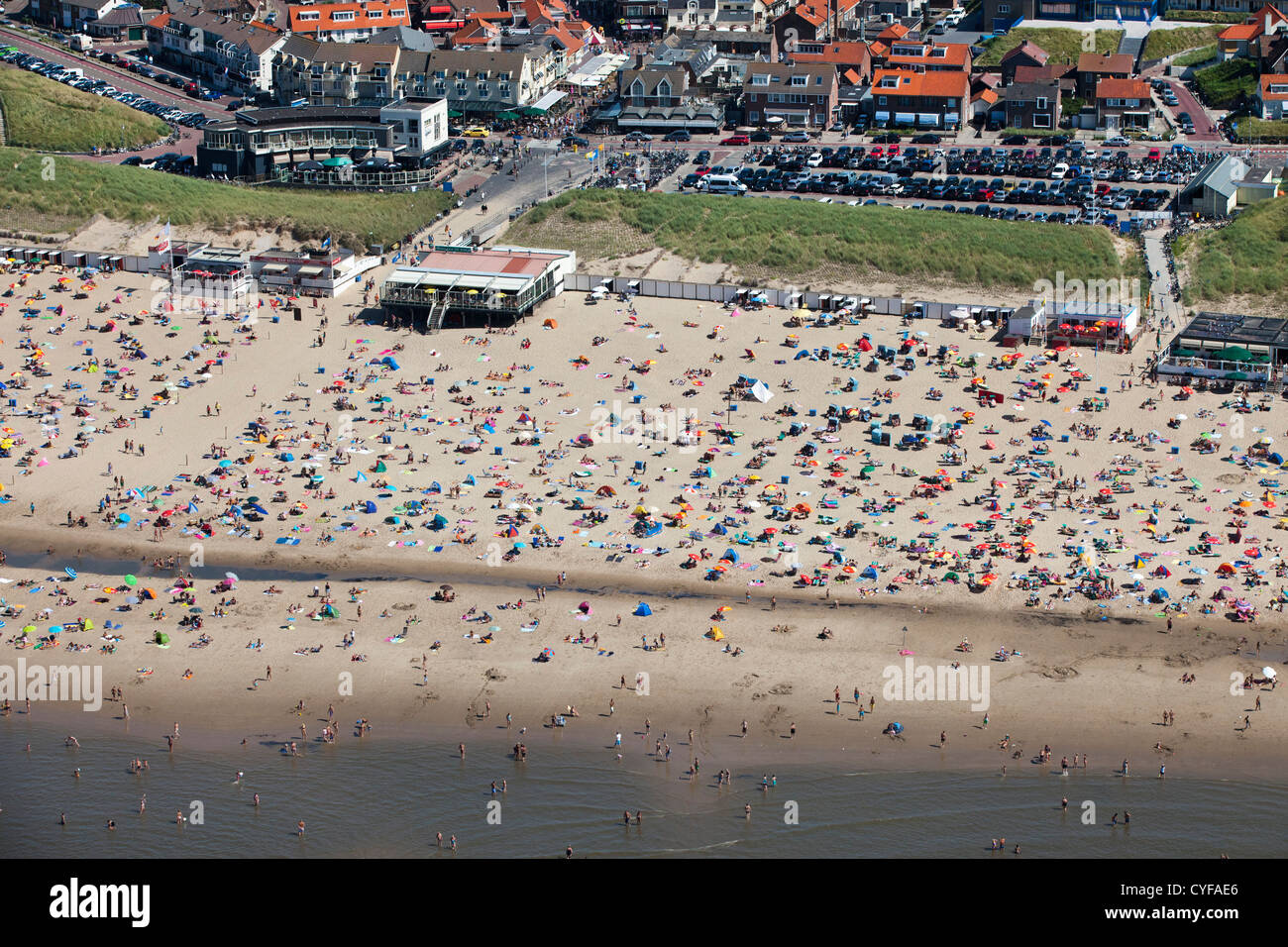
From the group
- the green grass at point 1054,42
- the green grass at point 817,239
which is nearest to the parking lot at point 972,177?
the green grass at point 817,239

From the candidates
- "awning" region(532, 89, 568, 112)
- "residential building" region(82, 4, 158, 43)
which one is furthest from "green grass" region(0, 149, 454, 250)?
"residential building" region(82, 4, 158, 43)

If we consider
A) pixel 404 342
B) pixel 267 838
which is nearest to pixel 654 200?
pixel 404 342

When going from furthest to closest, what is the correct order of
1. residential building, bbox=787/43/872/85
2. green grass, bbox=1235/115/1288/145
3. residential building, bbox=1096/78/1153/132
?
residential building, bbox=787/43/872/85 → residential building, bbox=1096/78/1153/132 → green grass, bbox=1235/115/1288/145

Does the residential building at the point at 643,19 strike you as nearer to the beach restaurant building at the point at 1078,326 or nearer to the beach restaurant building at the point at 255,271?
the beach restaurant building at the point at 255,271

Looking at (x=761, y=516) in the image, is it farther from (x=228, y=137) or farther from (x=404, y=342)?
(x=228, y=137)

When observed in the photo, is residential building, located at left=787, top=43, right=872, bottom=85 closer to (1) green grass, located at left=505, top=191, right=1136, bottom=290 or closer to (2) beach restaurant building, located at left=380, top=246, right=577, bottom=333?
(1) green grass, located at left=505, top=191, right=1136, bottom=290

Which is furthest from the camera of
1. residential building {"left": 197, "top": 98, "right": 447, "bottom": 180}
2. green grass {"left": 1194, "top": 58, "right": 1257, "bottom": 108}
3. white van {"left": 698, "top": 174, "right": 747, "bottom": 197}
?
green grass {"left": 1194, "top": 58, "right": 1257, "bottom": 108}
